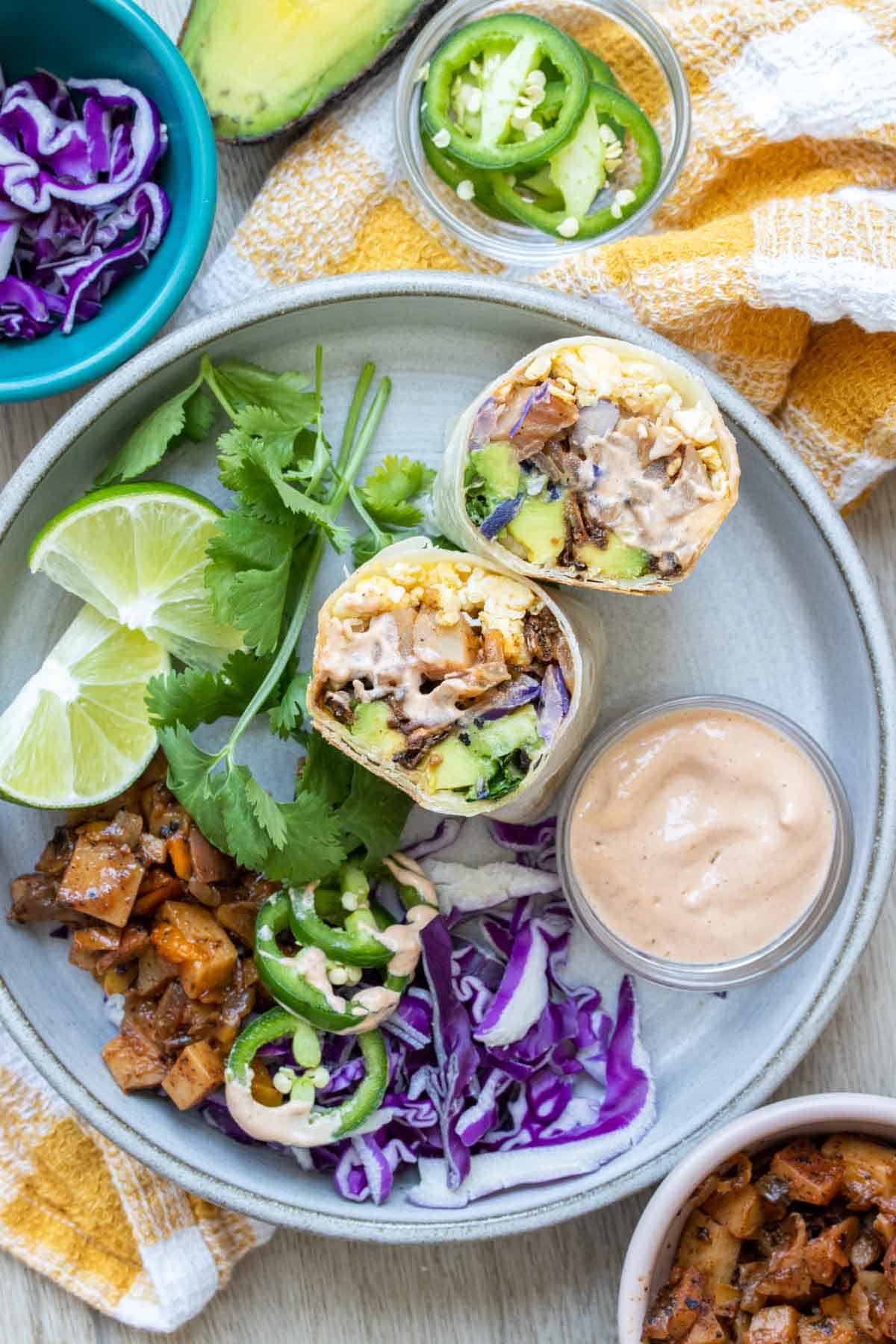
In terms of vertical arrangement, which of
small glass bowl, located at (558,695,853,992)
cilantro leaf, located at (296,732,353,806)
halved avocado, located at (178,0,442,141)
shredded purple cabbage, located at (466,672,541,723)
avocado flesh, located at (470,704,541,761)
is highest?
halved avocado, located at (178,0,442,141)

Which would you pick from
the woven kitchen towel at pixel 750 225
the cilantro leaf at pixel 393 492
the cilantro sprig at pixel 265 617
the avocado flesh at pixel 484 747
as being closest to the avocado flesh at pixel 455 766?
the avocado flesh at pixel 484 747

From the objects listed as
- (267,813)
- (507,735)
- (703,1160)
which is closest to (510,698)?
(507,735)

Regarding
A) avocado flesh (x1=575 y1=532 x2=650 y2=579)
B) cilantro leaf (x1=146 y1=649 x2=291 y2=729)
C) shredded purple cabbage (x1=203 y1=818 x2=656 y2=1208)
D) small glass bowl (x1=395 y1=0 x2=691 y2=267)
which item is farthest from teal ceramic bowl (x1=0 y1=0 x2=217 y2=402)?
shredded purple cabbage (x1=203 y1=818 x2=656 y2=1208)

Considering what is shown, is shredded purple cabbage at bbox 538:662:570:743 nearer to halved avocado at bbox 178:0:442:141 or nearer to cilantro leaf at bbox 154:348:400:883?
cilantro leaf at bbox 154:348:400:883

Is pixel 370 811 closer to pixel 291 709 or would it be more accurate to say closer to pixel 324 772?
pixel 324 772

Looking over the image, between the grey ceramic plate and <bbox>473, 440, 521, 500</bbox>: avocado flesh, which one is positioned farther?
the grey ceramic plate

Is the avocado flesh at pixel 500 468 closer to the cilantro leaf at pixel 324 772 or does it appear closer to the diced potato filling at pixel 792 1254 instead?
the cilantro leaf at pixel 324 772
